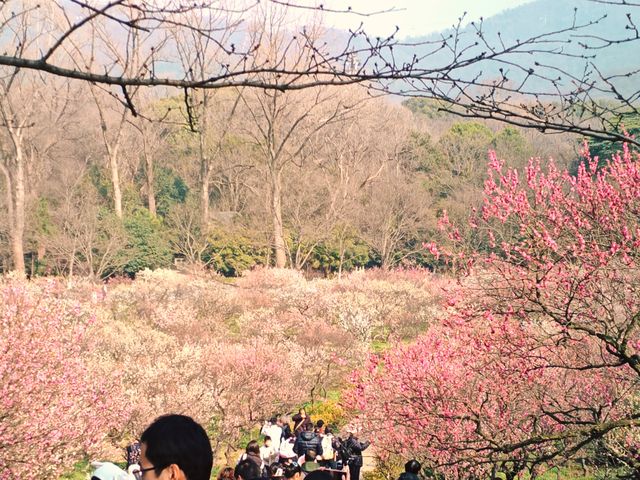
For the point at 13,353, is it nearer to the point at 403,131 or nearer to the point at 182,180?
the point at 182,180

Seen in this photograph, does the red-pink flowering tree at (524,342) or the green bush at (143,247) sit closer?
the red-pink flowering tree at (524,342)

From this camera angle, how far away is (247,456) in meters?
7.41

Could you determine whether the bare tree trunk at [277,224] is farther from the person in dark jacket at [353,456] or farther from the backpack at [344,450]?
the person in dark jacket at [353,456]

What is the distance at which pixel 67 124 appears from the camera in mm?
40844

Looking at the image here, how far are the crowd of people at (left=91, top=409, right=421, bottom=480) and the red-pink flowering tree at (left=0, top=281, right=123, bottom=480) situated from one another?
1.13m

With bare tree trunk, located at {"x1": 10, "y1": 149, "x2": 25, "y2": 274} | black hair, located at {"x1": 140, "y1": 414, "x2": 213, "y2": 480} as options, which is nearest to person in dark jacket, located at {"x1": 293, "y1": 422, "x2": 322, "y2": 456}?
black hair, located at {"x1": 140, "y1": 414, "x2": 213, "y2": 480}

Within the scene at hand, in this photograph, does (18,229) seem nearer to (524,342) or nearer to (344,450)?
(344,450)

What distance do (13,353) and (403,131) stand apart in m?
35.5

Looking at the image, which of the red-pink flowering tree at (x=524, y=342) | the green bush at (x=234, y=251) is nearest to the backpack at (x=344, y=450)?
the red-pink flowering tree at (x=524, y=342)

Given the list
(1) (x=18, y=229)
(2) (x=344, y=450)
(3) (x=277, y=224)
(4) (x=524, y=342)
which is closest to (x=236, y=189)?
(3) (x=277, y=224)

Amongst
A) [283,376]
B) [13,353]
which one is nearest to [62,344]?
[13,353]

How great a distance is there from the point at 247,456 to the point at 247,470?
22cm

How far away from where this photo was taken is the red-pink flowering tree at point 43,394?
869 cm

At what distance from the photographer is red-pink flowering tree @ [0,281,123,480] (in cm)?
869
